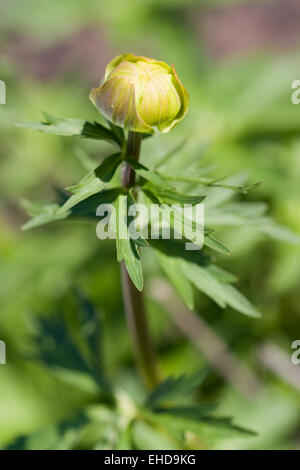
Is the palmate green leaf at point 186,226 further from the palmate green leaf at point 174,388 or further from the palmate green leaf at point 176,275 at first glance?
the palmate green leaf at point 174,388

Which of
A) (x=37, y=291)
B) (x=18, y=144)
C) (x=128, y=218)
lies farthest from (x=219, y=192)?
(x=18, y=144)

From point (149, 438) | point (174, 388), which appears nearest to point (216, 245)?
point (174, 388)

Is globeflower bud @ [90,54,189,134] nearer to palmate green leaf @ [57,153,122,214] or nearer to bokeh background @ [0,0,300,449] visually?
palmate green leaf @ [57,153,122,214]

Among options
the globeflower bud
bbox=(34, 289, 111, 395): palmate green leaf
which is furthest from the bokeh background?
the globeflower bud

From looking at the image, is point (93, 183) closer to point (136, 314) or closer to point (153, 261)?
point (136, 314)

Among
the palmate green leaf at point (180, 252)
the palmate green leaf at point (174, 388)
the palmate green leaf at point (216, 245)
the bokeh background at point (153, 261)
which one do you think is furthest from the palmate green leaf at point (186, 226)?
the bokeh background at point (153, 261)

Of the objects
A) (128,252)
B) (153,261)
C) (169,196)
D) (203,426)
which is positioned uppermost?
(153,261)

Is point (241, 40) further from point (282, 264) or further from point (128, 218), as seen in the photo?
point (128, 218)
